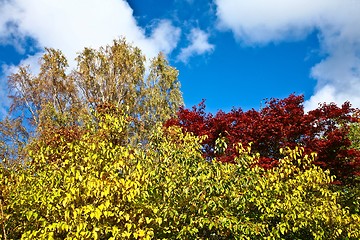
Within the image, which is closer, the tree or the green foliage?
the green foliage

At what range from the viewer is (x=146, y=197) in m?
6.59

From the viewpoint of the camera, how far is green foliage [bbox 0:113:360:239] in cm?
577

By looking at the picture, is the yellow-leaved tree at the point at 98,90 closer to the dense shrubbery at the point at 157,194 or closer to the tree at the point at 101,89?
the tree at the point at 101,89

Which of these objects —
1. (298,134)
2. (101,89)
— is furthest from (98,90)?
(298,134)

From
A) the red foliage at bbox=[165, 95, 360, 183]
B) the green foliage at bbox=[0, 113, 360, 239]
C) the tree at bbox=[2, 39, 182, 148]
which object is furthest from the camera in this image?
the tree at bbox=[2, 39, 182, 148]

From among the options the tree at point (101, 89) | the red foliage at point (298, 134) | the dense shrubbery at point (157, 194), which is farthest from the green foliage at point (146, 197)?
the tree at point (101, 89)

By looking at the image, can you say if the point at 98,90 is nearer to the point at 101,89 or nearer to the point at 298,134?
the point at 101,89

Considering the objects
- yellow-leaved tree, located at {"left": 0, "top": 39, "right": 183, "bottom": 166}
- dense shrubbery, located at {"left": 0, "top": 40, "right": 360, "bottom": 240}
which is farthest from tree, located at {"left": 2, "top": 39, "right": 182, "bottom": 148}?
Result: dense shrubbery, located at {"left": 0, "top": 40, "right": 360, "bottom": 240}

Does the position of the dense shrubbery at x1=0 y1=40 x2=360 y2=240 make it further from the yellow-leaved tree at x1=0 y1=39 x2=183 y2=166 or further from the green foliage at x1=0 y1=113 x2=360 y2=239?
the yellow-leaved tree at x1=0 y1=39 x2=183 y2=166

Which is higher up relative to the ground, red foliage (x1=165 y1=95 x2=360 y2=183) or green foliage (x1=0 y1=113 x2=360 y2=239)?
red foliage (x1=165 y1=95 x2=360 y2=183)

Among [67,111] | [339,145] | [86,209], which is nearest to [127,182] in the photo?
[86,209]

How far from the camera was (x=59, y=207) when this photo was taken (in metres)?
6.01

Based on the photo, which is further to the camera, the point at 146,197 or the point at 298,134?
the point at 298,134

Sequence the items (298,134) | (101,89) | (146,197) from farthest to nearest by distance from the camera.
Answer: (101,89) → (298,134) → (146,197)
